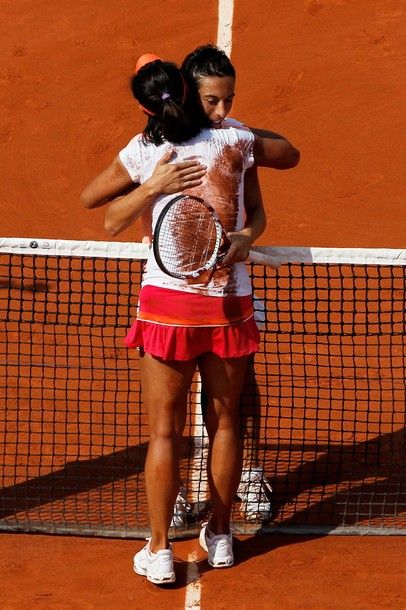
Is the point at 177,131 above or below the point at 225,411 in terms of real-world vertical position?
above

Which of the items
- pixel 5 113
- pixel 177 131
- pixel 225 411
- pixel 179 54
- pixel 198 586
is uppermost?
pixel 179 54

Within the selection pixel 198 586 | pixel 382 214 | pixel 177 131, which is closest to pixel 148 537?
pixel 198 586

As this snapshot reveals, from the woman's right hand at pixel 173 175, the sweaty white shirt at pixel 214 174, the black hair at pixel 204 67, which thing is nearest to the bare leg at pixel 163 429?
the sweaty white shirt at pixel 214 174

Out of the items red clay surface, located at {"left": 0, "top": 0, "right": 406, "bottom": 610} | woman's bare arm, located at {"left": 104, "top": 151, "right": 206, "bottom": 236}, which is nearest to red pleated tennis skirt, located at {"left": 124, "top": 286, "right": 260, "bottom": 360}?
woman's bare arm, located at {"left": 104, "top": 151, "right": 206, "bottom": 236}

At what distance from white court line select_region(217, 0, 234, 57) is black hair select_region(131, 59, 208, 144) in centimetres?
687

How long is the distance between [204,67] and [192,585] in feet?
7.84

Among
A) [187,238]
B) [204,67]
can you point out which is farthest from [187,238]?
[204,67]

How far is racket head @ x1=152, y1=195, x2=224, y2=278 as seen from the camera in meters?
5.08

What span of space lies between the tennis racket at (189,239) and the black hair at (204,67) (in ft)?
1.68

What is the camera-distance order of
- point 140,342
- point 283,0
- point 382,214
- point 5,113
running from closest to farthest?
point 140,342 → point 382,214 → point 5,113 → point 283,0

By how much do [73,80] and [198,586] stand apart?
7004 mm

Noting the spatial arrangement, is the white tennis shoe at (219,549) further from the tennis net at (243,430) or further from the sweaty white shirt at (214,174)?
the sweaty white shirt at (214,174)

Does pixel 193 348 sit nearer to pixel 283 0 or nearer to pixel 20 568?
pixel 20 568

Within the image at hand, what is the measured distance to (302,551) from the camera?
5.99 metres
